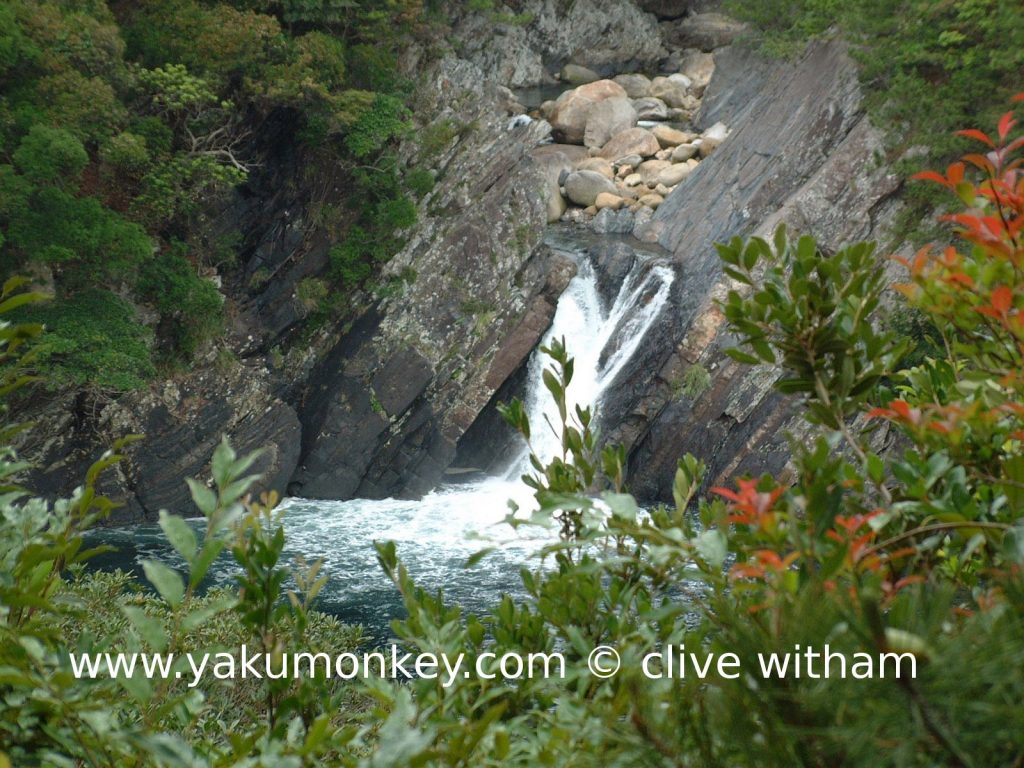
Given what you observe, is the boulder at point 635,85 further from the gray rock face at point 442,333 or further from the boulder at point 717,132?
the gray rock face at point 442,333

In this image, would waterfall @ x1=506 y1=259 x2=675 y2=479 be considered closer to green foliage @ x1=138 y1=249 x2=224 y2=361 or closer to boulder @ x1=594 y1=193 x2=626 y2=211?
boulder @ x1=594 y1=193 x2=626 y2=211

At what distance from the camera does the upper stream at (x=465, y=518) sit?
11.4m

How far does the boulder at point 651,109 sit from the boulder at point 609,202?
508 cm

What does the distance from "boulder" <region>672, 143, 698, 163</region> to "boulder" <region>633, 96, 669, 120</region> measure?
2.92m

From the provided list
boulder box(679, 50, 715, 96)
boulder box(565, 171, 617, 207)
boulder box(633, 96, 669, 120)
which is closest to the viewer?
boulder box(565, 171, 617, 207)

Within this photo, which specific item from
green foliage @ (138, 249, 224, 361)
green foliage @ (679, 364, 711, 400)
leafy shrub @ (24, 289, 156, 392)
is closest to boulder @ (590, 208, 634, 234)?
green foliage @ (679, 364, 711, 400)

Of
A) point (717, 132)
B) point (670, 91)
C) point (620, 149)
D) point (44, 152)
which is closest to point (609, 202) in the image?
point (620, 149)

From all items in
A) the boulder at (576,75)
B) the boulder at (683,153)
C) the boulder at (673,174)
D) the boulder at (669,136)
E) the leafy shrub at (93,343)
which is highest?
the boulder at (576,75)

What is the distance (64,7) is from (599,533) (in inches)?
512

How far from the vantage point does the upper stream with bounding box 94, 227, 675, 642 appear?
11.4m

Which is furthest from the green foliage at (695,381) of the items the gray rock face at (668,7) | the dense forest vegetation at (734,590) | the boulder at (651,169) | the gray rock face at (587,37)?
the gray rock face at (668,7)

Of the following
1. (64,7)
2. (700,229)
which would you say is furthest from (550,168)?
(64,7)

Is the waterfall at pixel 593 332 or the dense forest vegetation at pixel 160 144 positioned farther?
the waterfall at pixel 593 332

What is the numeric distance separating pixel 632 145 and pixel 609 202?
2891 millimetres
